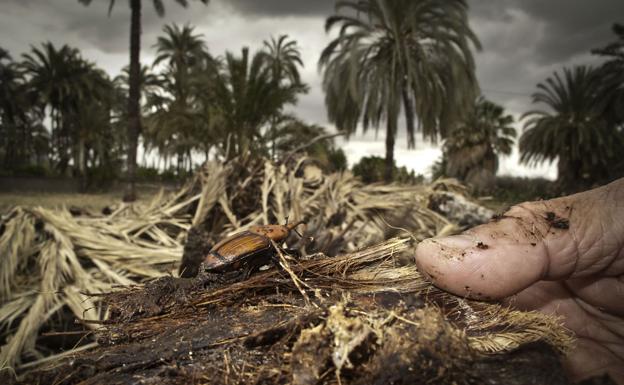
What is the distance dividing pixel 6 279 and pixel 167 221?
1.55 meters

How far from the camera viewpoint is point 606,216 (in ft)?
5.06

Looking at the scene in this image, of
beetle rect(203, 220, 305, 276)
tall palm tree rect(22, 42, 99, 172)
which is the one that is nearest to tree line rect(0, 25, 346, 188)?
tall palm tree rect(22, 42, 99, 172)

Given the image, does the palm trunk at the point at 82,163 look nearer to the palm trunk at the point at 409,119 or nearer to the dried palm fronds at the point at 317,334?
the palm trunk at the point at 409,119

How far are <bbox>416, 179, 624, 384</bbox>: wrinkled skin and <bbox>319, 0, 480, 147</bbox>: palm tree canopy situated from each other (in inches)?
655

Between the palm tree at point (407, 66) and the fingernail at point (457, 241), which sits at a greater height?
the palm tree at point (407, 66)

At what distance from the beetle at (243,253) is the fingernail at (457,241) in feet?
2.08

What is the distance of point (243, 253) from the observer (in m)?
1.32

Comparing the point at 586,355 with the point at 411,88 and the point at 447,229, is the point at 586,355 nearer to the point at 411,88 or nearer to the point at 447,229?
the point at 447,229

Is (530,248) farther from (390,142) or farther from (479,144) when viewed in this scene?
(479,144)

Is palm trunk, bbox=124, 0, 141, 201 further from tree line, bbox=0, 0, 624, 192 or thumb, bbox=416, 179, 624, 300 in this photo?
thumb, bbox=416, 179, 624, 300

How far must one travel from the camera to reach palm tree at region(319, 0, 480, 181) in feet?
59.5

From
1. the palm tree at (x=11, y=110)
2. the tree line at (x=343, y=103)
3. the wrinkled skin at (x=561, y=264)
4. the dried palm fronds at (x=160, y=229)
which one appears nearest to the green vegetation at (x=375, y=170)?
the tree line at (x=343, y=103)

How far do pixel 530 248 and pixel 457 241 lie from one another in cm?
31

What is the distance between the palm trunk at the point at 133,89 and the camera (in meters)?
17.6
